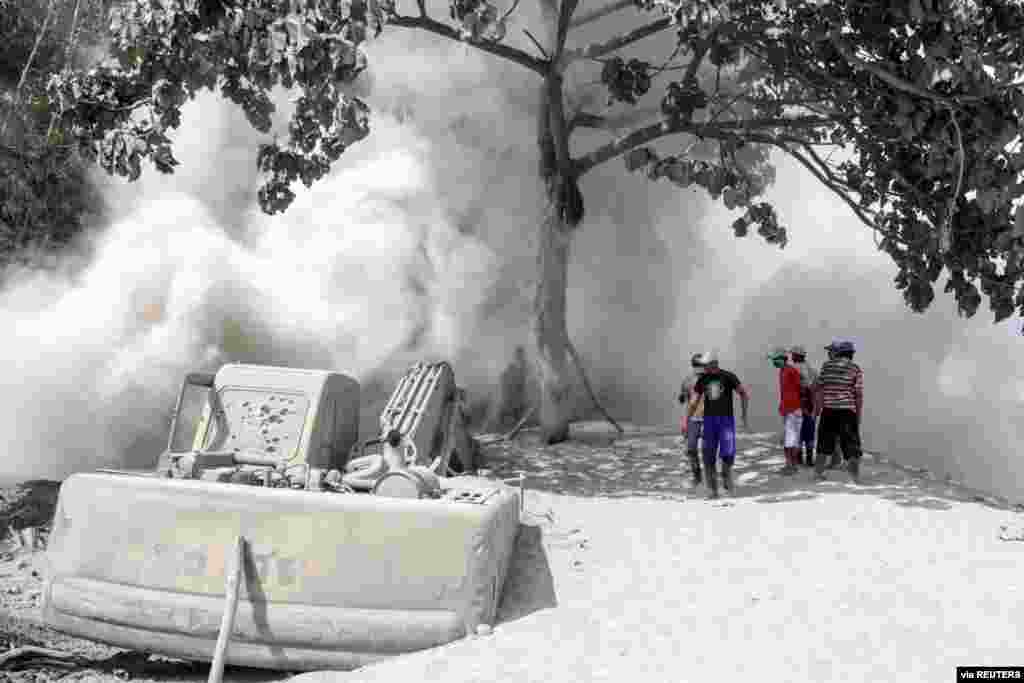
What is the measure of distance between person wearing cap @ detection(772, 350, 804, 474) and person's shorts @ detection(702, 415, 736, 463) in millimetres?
1383

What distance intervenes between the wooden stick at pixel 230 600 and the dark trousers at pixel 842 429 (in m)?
6.68

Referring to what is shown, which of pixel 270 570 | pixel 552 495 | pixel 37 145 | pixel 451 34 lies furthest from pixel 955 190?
pixel 37 145

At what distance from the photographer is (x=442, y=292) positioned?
17812 mm

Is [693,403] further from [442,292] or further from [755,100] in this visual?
[442,292]

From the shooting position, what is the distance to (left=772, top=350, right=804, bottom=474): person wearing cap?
39.1 feet

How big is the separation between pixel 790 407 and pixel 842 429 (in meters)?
0.73

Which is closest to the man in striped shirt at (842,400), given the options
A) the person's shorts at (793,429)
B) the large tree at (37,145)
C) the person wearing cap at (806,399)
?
the person's shorts at (793,429)

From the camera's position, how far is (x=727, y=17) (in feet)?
34.2

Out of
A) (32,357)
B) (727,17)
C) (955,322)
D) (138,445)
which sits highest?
(727,17)

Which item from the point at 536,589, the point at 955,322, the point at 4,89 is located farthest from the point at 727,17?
the point at 955,322

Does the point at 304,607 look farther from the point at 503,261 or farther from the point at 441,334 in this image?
the point at 503,261

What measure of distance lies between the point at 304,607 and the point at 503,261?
41.9 ft

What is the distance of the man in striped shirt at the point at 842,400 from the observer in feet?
36.7

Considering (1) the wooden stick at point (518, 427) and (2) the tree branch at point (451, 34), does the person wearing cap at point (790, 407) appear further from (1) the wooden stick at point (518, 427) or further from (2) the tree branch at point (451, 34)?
(2) the tree branch at point (451, 34)
